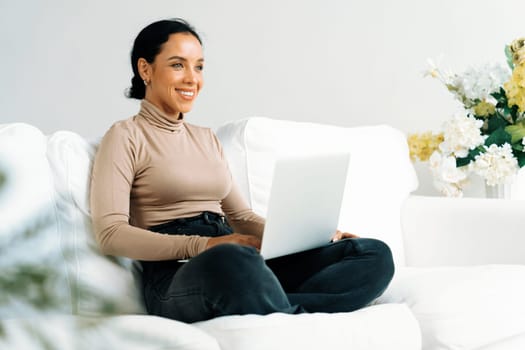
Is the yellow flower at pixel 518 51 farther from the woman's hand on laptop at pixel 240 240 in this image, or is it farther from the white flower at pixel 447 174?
the woman's hand on laptop at pixel 240 240

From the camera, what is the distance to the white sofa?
1.05 feet

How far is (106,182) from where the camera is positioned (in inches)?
64.8

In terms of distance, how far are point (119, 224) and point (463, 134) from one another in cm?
145

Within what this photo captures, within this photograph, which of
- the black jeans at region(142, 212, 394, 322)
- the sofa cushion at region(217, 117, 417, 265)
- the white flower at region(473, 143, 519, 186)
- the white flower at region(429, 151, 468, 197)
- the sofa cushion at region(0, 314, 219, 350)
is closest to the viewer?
the sofa cushion at region(0, 314, 219, 350)

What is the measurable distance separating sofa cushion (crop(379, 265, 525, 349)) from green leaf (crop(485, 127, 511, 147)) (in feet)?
3.15

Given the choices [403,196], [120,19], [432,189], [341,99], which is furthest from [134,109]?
[432,189]

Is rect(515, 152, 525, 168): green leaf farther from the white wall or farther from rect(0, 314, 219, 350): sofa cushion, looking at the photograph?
rect(0, 314, 219, 350): sofa cushion

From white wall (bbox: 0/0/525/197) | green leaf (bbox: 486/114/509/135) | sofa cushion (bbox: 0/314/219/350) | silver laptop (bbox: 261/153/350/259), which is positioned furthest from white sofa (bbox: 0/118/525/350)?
white wall (bbox: 0/0/525/197)

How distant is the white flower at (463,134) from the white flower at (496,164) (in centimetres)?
5

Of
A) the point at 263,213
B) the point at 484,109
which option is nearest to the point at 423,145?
the point at 484,109

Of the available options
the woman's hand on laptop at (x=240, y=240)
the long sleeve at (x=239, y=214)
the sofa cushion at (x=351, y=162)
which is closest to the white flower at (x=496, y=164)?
the sofa cushion at (x=351, y=162)

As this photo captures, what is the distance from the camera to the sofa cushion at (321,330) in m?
1.25

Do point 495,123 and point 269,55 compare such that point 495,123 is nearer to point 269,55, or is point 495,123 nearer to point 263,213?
point 269,55

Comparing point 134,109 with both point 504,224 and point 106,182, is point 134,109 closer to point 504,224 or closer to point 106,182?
point 106,182
